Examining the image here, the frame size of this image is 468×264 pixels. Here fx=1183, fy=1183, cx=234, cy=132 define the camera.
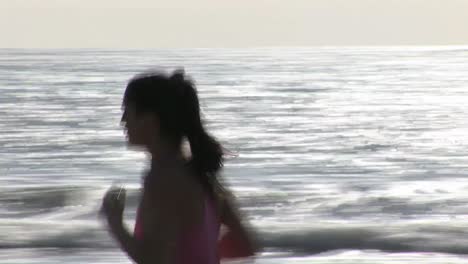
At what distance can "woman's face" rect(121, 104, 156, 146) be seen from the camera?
9.11 ft

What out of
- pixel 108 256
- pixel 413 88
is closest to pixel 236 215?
pixel 108 256

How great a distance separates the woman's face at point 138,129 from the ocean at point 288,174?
0.41 m

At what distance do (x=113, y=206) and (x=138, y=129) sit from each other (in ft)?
0.73

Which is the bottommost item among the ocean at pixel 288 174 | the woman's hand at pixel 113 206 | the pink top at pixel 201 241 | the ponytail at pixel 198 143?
the ocean at pixel 288 174

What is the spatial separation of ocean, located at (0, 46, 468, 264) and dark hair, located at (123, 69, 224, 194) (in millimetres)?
311

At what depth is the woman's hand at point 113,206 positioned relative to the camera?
2.63 meters

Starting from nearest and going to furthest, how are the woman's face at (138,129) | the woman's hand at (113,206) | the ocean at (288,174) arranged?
the woman's hand at (113,206)
the woman's face at (138,129)
the ocean at (288,174)

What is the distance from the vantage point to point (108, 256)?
9.70 m

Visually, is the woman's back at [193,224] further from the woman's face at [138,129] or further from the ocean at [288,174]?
the ocean at [288,174]

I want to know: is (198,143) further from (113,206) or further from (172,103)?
(113,206)

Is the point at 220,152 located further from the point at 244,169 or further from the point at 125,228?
the point at 244,169

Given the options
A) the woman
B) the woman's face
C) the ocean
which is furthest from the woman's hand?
the ocean

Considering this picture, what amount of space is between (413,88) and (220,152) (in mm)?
46100

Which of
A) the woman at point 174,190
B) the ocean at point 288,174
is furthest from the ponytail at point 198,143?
the ocean at point 288,174
